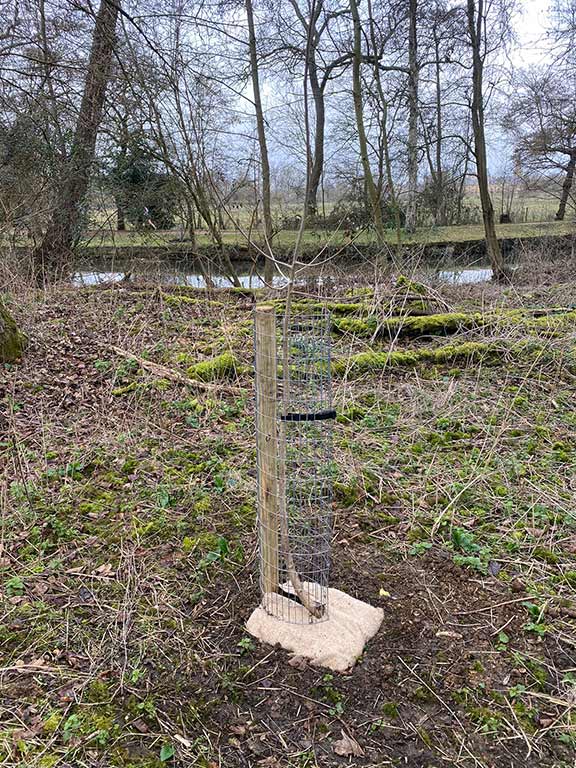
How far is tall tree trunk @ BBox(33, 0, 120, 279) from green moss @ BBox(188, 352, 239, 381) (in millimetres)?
4617

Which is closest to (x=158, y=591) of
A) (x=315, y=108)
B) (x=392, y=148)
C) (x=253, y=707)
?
(x=253, y=707)

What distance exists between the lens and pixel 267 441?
7.40ft

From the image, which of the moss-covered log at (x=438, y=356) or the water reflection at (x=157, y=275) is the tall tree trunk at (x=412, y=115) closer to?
the water reflection at (x=157, y=275)

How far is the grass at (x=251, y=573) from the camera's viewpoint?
1851 mm

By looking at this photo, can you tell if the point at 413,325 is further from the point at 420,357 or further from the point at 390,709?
the point at 390,709

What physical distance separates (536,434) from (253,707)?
9.91 ft

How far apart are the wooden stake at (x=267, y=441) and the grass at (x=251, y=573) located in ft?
1.03

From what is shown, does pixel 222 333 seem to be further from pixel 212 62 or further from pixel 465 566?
pixel 212 62

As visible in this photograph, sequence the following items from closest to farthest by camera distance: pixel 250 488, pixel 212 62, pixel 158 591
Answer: pixel 158 591 < pixel 250 488 < pixel 212 62

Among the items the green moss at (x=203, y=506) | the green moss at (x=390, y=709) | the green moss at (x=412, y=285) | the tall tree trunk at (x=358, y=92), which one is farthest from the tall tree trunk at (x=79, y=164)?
the green moss at (x=390, y=709)

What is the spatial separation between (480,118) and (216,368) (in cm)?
855

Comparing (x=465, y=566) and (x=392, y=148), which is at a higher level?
(x=392, y=148)

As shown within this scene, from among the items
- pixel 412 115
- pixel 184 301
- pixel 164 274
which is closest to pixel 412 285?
pixel 184 301

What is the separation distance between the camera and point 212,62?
941cm
